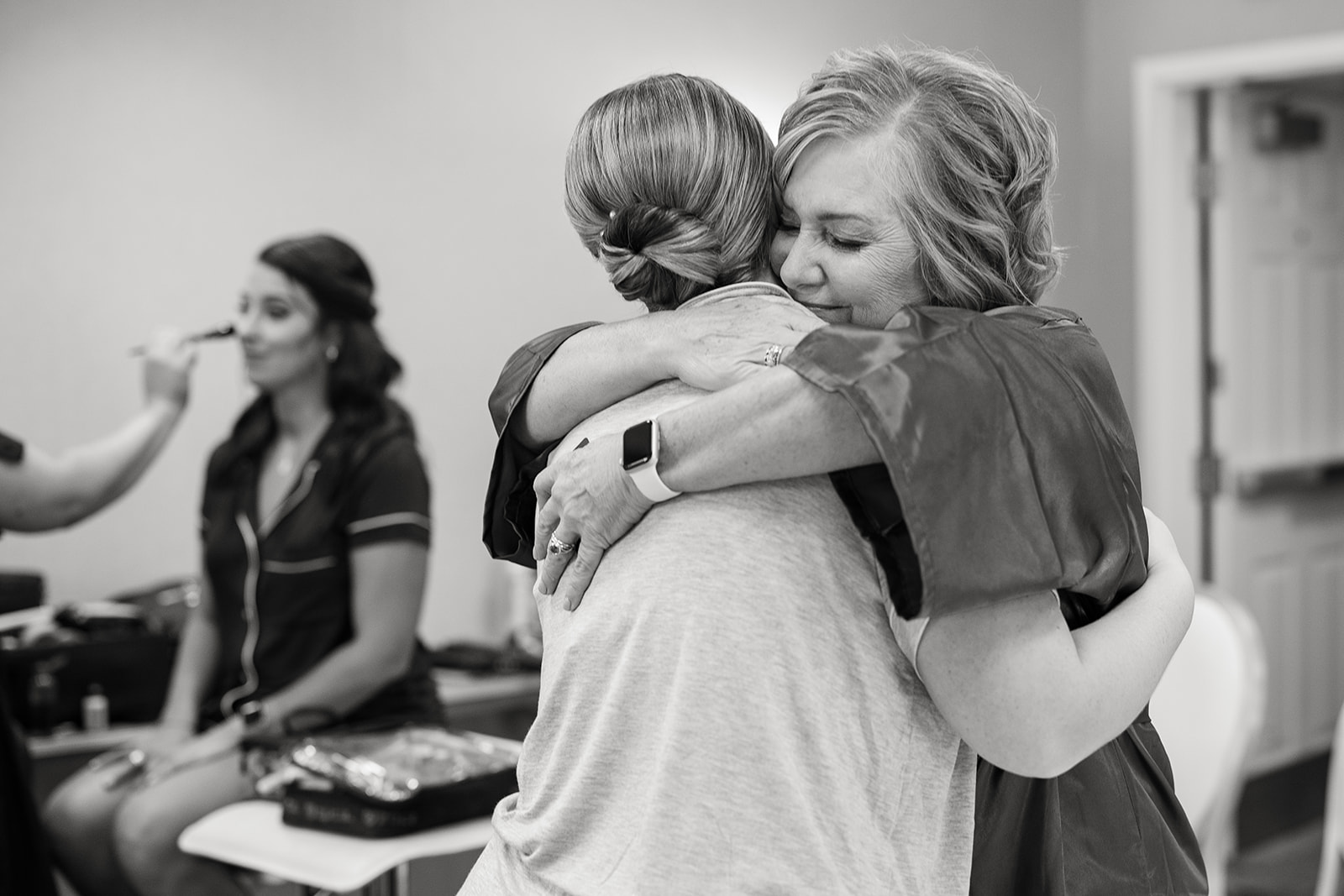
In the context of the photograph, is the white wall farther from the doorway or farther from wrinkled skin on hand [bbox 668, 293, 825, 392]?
wrinkled skin on hand [bbox 668, 293, 825, 392]

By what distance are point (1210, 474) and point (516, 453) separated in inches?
151

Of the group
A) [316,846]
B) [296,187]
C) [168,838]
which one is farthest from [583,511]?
[296,187]

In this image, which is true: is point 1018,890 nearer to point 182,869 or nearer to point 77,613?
point 182,869

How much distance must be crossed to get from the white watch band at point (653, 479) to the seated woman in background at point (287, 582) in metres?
1.84

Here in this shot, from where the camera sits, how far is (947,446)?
0.86 meters

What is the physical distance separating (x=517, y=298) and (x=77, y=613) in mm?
1385

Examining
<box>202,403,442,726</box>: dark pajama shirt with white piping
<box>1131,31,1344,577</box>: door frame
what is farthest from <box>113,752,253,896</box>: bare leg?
<box>1131,31,1344,577</box>: door frame

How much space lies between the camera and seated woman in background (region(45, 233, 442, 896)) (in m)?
2.67

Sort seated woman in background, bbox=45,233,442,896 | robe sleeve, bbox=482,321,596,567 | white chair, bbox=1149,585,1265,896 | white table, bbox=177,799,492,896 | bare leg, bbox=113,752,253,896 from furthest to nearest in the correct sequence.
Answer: seated woman in background, bbox=45,233,442,896 → bare leg, bbox=113,752,253,896 → white chair, bbox=1149,585,1265,896 → white table, bbox=177,799,492,896 → robe sleeve, bbox=482,321,596,567

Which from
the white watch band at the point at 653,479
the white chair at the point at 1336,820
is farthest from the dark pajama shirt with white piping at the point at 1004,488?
the white chair at the point at 1336,820

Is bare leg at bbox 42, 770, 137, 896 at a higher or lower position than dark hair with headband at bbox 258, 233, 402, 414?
lower

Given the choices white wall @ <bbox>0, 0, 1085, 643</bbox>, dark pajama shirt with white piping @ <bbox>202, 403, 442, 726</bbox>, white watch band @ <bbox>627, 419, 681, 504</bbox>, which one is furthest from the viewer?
white wall @ <bbox>0, 0, 1085, 643</bbox>

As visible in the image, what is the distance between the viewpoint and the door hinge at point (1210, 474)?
4582 millimetres

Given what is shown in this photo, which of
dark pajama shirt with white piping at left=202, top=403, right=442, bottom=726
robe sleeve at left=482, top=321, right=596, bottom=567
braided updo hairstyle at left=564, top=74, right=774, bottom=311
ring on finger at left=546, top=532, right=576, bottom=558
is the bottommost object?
dark pajama shirt with white piping at left=202, top=403, right=442, bottom=726
